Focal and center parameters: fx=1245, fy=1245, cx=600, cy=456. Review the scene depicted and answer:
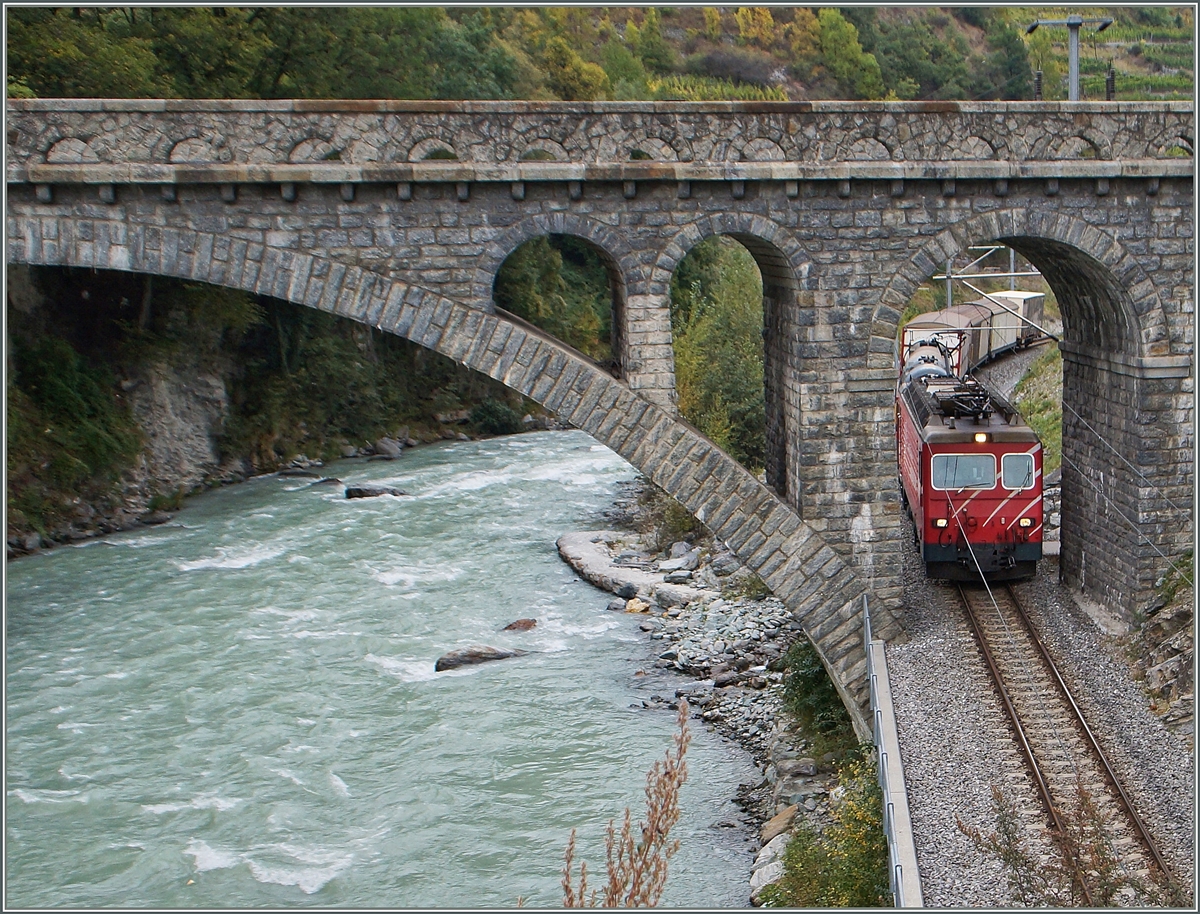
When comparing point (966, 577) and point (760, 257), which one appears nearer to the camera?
point (760, 257)

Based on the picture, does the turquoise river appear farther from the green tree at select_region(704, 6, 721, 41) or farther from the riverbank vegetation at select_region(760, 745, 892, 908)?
the green tree at select_region(704, 6, 721, 41)

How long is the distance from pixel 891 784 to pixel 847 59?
59390 mm

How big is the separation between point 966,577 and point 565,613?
7590 millimetres

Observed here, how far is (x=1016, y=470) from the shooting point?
49.7 feet

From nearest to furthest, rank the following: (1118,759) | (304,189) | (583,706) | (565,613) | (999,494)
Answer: (1118,759), (304,189), (999,494), (583,706), (565,613)

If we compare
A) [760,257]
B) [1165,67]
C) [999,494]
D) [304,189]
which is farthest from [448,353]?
[1165,67]

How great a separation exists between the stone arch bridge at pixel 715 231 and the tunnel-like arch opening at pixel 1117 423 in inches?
1.5

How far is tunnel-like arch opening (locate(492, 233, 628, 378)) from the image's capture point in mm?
39688

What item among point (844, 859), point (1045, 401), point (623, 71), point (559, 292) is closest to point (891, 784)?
point (844, 859)

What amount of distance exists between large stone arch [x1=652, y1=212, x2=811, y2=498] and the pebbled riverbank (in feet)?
10.5

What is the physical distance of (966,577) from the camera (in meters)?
15.4

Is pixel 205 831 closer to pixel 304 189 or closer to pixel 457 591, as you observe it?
pixel 304 189

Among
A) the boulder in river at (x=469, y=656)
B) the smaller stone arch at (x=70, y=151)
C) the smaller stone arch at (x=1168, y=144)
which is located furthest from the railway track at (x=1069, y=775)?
the smaller stone arch at (x=70, y=151)

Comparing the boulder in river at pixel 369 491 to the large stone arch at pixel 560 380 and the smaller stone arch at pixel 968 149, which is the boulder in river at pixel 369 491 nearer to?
the large stone arch at pixel 560 380
